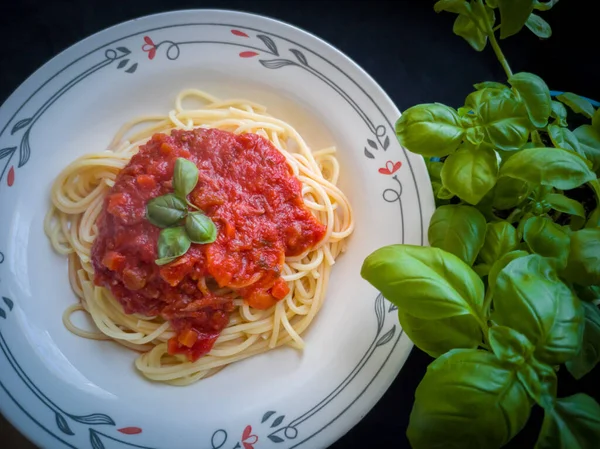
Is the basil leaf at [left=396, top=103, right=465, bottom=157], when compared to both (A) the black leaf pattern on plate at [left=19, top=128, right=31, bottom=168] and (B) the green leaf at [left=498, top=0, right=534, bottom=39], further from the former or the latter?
(A) the black leaf pattern on plate at [left=19, top=128, right=31, bottom=168]

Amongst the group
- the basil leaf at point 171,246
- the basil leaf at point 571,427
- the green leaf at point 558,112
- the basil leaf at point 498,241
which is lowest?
the basil leaf at point 571,427

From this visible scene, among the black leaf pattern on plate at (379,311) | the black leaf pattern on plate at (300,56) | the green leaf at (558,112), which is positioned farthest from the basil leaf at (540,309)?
the black leaf pattern on plate at (300,56)

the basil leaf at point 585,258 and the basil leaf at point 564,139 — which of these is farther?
the basil leaf at point 564,139

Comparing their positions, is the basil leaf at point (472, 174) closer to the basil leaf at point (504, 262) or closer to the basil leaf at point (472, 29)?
the basil leaf at point (504, 262)

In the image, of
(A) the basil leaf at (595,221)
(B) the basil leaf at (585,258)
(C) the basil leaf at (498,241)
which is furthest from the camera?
(C) the basil leaf at (498,241)

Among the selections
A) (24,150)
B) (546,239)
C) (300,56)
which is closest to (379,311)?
(546,239)

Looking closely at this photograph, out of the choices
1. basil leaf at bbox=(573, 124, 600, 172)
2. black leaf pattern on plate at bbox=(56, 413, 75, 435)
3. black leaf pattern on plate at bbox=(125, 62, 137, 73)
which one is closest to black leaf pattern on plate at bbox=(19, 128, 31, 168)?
black leaf pattern on plate at bbox=(125, 62, 137, 73)
